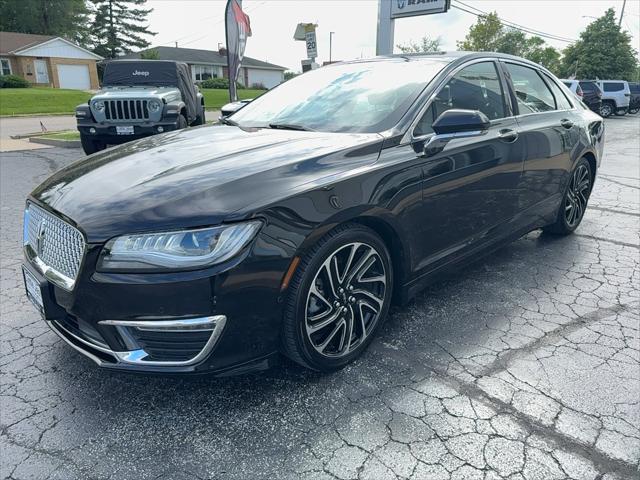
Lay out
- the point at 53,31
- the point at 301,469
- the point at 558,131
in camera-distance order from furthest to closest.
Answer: the point at 53,31
the point at 558,131
the point at 301,469

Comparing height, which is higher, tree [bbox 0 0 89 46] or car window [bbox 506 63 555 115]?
tree [bbox 0 0 89 46]

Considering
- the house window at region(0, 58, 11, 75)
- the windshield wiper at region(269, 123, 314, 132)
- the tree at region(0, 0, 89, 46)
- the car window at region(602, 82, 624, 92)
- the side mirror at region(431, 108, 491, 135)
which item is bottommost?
the car window at region(602, 82, 624, 92)

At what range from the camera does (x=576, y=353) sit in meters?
2.89

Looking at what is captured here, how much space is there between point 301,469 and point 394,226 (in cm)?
133

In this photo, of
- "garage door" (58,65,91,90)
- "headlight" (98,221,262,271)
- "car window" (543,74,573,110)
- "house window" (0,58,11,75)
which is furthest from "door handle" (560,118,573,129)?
"house window" (0,58,11,75)

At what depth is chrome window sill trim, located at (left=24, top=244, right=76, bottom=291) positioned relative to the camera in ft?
7.09

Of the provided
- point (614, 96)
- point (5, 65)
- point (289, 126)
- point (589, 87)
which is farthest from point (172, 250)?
point (5, 65)

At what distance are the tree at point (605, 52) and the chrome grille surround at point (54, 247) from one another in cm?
5066

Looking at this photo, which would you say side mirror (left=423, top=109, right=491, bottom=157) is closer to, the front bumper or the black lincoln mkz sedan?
the black lincoln mkz sedan

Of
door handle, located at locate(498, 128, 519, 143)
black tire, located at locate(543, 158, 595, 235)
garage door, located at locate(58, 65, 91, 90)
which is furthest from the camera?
garage door, located at locate(58, 65, 91, 90)

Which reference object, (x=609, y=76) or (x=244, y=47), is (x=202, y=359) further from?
(x=609, y=76)

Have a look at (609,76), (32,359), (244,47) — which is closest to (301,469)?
(32,359)

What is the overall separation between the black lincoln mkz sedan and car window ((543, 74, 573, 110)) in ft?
2.82

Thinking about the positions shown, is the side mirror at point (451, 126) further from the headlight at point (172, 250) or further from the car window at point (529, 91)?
the headlight at point (172, 250)
